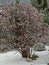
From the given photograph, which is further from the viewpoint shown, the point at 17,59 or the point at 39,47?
the point at 39,47

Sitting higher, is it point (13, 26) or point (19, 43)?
point (13, 26)

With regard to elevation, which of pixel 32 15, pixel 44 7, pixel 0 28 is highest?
pixel 32 15

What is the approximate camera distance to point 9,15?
784 cm

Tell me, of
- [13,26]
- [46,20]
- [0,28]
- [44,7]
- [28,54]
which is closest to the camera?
[13,26]

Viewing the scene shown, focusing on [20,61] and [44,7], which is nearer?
[20,61]

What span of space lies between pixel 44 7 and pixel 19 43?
7.77 metres

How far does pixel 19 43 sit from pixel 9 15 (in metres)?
0.93

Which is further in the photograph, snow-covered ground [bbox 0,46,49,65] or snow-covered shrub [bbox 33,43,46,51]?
snow-covered shrub [bbox 33,43,46,51]

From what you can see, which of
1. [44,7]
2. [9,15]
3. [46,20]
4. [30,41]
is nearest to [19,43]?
[30,41]

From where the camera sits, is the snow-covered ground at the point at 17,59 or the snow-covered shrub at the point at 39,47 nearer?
the snow-covered ground at the point at 17,59

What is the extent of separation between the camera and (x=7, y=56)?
8.23m

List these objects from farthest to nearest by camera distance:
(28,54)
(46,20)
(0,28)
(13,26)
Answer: (46,20) → (0,28) → (28,54) → (13,26)

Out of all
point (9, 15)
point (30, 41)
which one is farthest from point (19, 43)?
point (9, 15)

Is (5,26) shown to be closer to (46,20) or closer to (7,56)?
(7,56)
